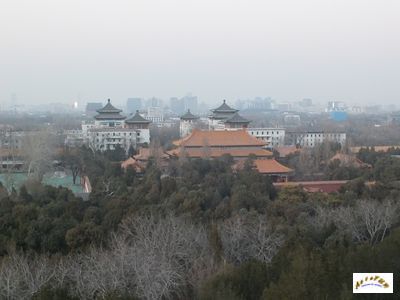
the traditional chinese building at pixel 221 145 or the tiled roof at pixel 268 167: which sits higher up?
the traditional chinese building at pixel 221 145

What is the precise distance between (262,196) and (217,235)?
550 centimetres

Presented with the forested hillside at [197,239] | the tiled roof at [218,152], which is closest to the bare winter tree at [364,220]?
the forested hillside at [197,239]

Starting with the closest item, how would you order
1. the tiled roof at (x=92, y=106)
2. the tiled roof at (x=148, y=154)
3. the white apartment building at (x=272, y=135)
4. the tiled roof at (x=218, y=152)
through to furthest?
the tiled roof at (x=218, y=152) → the tiled roof at (x=148, y=154) → the white apartment building at (x=272, y=135) → the tiled roof at (x=92, y=106)

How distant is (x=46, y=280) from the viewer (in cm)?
912

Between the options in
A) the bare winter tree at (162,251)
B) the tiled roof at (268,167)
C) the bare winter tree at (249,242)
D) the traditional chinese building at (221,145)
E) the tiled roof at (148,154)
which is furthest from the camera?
the traditional chinese building at (221,145)

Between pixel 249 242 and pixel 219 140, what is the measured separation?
14107 mm

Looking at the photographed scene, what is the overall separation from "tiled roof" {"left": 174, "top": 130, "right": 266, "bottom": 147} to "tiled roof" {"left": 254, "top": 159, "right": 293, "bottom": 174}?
264 centimetres

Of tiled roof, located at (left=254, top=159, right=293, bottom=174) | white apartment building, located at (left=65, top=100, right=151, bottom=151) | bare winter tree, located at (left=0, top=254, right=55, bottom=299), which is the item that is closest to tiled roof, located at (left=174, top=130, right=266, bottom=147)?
tiled roof, located at (left=254, top=159, right=293, bottom=174)

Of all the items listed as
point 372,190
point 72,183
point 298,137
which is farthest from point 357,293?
point 298,137

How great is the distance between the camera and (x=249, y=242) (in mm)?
12000

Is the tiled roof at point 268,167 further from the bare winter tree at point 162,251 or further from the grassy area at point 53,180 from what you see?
the bare winter tree at point 162,251

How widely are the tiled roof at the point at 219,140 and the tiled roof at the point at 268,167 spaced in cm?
264

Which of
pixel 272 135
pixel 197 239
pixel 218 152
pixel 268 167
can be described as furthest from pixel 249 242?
pixel 272 135

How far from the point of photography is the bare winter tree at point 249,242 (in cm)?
1167
